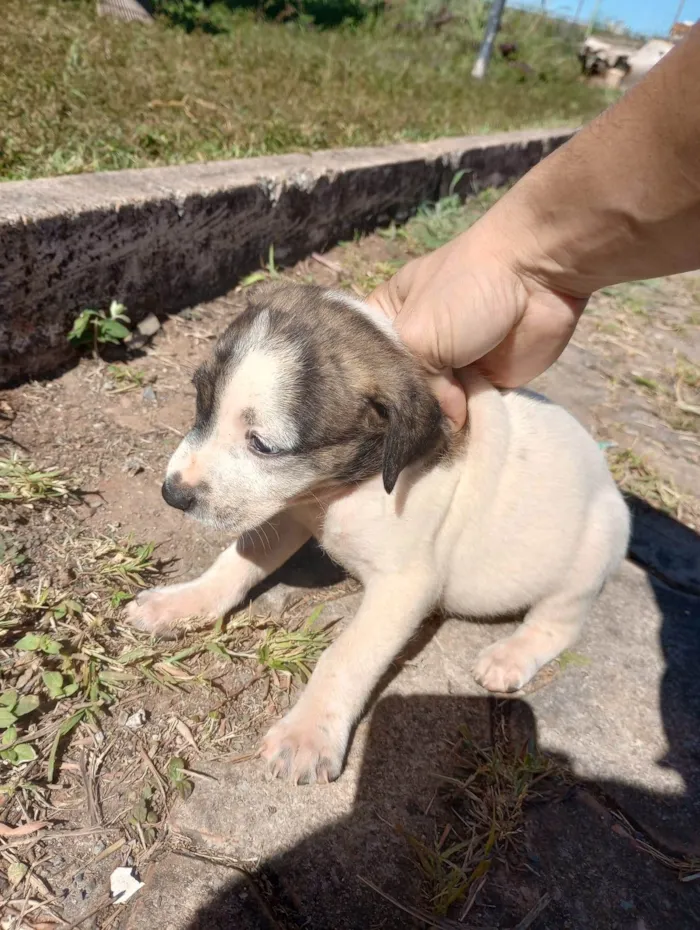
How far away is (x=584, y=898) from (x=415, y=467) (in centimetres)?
135

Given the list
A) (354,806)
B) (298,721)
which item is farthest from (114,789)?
(354,806)

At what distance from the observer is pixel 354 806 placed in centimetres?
211

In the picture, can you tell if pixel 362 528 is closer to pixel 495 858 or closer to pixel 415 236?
pixel 495 858

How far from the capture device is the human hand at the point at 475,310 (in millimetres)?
2414

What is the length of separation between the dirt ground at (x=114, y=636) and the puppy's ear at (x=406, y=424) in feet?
2.69

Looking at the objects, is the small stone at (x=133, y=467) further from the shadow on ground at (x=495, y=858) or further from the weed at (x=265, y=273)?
the weed at (x=265, y=273)

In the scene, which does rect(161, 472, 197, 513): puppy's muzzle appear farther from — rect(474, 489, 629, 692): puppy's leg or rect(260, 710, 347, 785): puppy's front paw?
rect(474, 489, 629, 692): puppy's leg

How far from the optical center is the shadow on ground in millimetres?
1840

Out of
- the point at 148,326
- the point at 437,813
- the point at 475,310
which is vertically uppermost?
the point at 475,310

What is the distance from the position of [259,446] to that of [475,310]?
2.96 ft

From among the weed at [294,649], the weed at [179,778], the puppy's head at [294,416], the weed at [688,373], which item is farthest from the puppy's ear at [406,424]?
the weed at [688,373]

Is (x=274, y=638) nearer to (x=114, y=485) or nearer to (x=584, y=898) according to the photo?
(x=114, y=485)

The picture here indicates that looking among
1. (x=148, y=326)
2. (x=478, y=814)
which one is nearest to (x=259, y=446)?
(x=478, y=814)

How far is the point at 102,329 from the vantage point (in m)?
3.36
